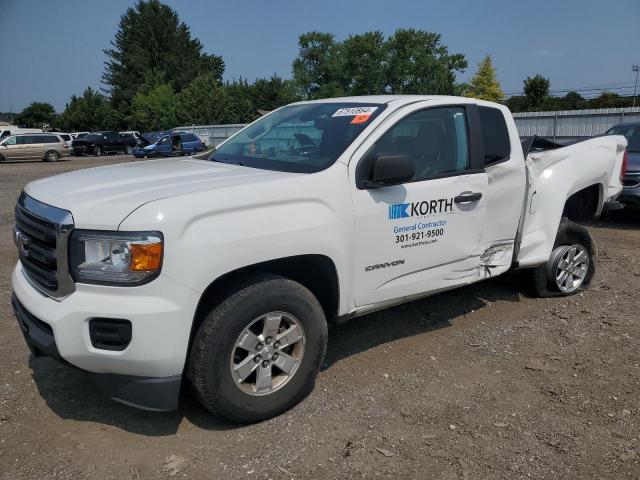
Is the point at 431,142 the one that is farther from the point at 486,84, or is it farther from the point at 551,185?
the point at 486,84

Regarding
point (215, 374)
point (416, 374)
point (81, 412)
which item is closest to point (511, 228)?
point (416, 374)

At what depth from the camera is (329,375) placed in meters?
3.75

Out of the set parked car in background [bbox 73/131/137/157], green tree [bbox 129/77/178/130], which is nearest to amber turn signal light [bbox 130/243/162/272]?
parked car in background [bbox 73/131/137/157]

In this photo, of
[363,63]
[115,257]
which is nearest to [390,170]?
[115,257]

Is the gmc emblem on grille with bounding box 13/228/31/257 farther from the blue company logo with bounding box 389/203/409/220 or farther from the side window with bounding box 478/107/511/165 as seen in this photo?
the side window with bounding box 478/107/511/165

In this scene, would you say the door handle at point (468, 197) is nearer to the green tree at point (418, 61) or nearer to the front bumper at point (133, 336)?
the front bumper at point (133, 336)

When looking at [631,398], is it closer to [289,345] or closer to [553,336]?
[553,336]

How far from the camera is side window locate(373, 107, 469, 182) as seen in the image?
12.0 feet

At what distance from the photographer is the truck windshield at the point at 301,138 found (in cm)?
352

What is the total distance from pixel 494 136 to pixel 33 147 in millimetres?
30252

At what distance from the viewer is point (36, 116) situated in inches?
3745

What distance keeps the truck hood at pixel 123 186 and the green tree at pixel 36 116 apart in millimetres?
101395

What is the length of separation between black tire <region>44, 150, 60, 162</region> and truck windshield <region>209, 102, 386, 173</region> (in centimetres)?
2899

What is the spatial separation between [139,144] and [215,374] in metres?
38.9
